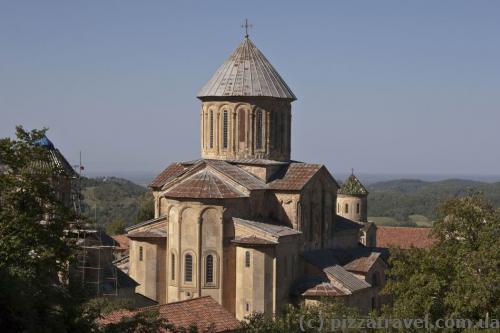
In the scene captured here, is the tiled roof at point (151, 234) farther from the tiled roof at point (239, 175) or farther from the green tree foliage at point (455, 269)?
the green tree foliage at point (455, 269)

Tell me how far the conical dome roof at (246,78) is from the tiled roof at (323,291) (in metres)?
7.79

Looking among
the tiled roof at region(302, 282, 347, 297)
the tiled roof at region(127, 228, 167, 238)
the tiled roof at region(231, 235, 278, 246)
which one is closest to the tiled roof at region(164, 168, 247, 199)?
the tiled roof at region(231, 235, 278, 246)

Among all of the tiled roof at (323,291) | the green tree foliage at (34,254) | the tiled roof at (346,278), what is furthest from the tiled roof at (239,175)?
the green tree foliage at (34,254)

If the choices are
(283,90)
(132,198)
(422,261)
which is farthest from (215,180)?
(132,198)

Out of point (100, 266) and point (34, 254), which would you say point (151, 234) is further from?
point (34, 254)

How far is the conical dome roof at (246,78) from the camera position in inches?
1273

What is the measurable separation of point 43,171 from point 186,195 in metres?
11.5

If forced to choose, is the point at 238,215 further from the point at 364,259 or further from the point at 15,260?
the point at 15,260

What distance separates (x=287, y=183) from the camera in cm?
3141

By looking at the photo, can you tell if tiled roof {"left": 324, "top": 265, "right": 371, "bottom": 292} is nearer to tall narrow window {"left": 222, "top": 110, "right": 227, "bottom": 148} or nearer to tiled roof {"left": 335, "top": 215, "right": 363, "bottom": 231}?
tiled roof {"left": 335, "top": 215, "right": 363, "bottom": 231}

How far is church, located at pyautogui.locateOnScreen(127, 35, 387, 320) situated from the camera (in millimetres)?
28594

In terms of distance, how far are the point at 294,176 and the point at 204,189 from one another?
15.0 feet

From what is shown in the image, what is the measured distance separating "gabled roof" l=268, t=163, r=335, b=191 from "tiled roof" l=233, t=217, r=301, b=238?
5.80ft

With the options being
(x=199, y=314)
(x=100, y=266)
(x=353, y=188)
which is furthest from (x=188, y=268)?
(x=353, y=188)
